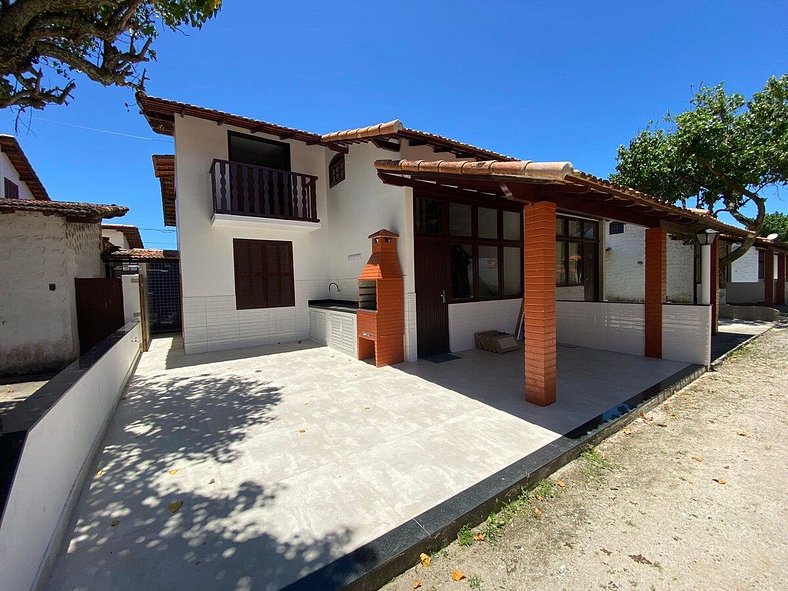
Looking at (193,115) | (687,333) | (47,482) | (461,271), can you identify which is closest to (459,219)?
(461,271)

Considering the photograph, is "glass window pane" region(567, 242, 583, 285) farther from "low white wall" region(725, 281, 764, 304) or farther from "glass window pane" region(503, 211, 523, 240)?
"low white wall" region(725, 281, 764, 304)

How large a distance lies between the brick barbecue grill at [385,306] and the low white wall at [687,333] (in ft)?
17.0

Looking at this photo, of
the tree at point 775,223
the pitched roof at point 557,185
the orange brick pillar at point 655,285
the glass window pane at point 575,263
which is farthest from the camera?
the tree at point 775,223

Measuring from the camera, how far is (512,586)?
1980 millimetres

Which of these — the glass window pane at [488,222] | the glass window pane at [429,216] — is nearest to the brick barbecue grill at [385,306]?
the glass window pane at [429,216]

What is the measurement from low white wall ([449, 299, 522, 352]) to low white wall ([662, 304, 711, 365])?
3.11 metres

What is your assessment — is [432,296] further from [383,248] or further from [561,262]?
[561,262]

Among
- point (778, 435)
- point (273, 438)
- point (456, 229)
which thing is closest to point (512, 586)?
point (273, 438)

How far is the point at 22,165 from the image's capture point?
1244cm

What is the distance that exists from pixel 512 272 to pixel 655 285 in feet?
10.0

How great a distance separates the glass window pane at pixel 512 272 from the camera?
28.1 feet

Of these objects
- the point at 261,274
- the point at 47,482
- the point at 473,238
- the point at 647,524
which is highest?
the point at 473,238

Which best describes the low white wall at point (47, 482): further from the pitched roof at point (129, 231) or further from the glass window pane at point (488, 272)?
the pitched roof at point (129, 231)

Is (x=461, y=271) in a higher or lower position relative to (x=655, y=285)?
higher
